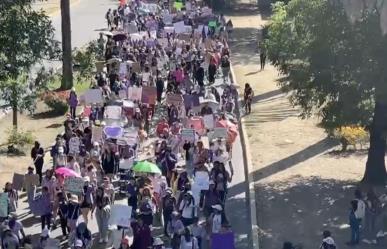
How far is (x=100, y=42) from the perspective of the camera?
41062mm

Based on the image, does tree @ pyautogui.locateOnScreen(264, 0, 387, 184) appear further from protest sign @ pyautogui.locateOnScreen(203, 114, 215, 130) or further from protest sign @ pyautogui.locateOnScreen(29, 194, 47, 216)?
protest sign @ pyautogui.locateOnScreen(29, 194, 47, 216)

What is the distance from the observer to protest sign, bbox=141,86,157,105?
94.1ft

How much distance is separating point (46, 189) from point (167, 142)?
5.13m

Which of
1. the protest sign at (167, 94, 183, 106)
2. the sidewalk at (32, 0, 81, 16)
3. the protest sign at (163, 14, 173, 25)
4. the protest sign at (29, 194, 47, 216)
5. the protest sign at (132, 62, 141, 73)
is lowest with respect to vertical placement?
the protest sign at (29, 194, 47, 216)

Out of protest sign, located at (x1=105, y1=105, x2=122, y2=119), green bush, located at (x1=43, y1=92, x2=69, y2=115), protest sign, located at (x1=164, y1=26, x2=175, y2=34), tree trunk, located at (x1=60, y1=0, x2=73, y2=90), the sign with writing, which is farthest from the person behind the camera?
protest sign, located at (x1=164, y1=26, x2=175, y2=34)

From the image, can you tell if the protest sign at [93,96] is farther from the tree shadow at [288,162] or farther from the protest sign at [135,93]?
the tree shadow at [288,162]

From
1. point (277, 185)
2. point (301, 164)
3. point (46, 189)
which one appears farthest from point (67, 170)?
point (301, 164)

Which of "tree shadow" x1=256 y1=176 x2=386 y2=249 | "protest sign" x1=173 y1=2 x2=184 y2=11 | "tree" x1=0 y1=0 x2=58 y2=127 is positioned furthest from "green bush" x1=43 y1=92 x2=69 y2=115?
"protest sign" x1=173 y1=2 x2=184 y2=11

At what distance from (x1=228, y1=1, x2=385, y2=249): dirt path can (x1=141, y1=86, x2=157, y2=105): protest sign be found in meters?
3.47

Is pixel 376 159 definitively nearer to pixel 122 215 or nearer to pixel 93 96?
pixel 122 215

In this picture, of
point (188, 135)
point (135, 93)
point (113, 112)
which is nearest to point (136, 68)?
point (135, 93)

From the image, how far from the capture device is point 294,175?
2564 centimetres

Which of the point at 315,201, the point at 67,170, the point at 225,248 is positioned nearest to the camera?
the point at 225,248

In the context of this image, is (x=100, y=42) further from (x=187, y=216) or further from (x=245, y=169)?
(x=187, y=216)
